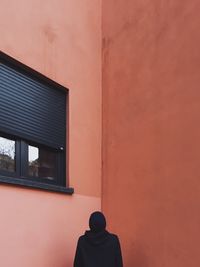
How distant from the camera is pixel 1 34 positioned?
4.89 metres

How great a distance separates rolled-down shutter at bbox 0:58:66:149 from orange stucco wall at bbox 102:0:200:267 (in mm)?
857

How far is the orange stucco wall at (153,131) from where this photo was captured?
523 cm

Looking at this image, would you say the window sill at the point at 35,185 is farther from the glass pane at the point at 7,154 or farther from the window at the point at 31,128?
the glass pane at the point at 7,154

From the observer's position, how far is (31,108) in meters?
5.30

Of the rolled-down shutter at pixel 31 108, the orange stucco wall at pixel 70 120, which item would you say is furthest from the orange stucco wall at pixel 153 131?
the rolled-down shutter at pixel 31 108

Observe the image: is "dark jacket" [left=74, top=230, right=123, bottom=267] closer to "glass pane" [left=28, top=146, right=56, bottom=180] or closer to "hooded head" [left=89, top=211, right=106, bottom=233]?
"hooded head" [left=89, top=211, right=106, bottom=233]

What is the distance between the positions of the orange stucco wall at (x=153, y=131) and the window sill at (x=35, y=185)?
0.80m

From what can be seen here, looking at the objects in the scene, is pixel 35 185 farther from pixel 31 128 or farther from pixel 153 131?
pixel 153 131

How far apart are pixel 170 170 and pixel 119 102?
4.27ft

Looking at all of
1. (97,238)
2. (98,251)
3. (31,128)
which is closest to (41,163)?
(31,128)

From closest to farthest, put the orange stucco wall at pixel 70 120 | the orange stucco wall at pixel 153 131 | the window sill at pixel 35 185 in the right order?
the window sill at pixel 35 185 < the orange stucco wall at pixel 70 120 < the orange stucco wall at pixel 153 131

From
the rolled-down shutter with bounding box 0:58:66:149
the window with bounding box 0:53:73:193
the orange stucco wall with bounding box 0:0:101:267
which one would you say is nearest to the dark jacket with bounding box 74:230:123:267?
the orange stucco wall with bounding box 0:0:101:267

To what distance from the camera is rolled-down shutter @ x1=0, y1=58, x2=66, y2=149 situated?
195 inches

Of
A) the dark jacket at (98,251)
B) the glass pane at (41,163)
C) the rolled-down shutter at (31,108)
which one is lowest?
the dark jacket at (98,251)
